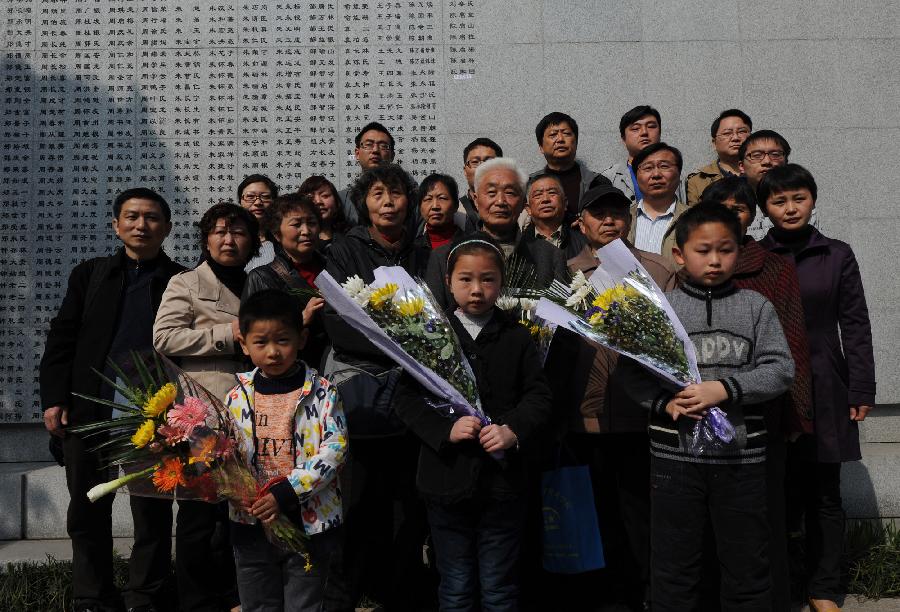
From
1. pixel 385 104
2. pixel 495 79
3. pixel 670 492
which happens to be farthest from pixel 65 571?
pixel 495 79

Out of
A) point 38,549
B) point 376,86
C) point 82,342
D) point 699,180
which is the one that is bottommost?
point 38,549

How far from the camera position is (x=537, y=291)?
3.21 meters

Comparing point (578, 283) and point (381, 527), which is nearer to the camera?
point (578, 283)

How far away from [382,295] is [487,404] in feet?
1.83

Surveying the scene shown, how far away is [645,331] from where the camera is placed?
2.74m

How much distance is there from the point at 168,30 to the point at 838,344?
480 cm

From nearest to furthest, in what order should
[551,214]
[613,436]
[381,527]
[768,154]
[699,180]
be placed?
1. [381,527]
2. [613,436]
3. [551,214]
4. [768,154]
5. [699,180]

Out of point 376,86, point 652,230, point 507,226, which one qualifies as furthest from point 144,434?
point 376,86

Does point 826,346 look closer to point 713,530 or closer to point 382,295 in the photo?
point 713,530

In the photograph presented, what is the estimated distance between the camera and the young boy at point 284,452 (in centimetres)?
272

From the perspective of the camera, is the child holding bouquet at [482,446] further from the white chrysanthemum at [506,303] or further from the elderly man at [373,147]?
the elderly man at [373,147]

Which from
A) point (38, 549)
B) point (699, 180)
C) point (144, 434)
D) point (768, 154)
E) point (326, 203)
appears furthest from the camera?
point (699, 180)

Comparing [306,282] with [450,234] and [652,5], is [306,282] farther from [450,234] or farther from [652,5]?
[652,5]

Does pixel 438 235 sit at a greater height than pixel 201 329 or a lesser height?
greater
